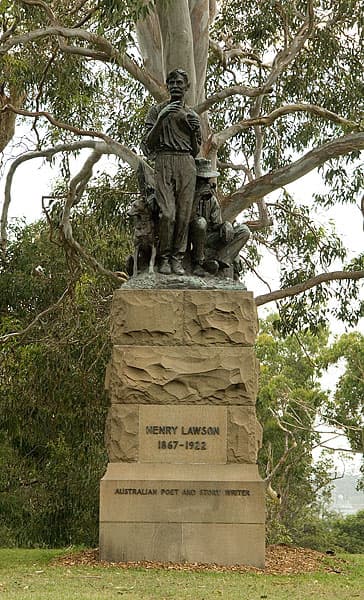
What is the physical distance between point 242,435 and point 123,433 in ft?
3.81

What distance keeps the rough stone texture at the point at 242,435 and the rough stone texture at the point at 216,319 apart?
68 centimetres

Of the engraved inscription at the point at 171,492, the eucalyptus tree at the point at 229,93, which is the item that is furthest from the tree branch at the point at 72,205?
the engraved inscription at the point at 171,492

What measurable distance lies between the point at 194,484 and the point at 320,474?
22.8 metres

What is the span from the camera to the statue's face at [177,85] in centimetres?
1041

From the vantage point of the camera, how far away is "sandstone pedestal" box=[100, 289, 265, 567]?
30.7ft

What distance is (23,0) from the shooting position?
48.1 ft

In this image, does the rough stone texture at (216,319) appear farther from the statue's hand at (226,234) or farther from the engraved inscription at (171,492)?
the engraved inscription at (171,492)

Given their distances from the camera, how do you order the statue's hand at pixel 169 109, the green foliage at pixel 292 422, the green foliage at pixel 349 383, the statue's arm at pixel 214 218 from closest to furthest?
the statue's hand at pixel 169 109
the statue's arm at pixel 214 218
the green foliage at pixel 292 422
the green foliage at pixel 349 383

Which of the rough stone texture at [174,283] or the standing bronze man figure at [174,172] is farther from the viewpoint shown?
the standing bronze man figure at [174,172]

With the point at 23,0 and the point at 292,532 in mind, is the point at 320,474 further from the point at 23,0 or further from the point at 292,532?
the point at 23,0

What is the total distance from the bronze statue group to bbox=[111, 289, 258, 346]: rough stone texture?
0.58m

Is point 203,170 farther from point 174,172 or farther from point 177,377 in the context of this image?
point 177,377

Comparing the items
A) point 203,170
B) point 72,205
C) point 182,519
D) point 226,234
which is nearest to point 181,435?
point 182,519

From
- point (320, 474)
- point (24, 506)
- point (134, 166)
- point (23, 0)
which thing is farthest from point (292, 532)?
point (23, 0)
